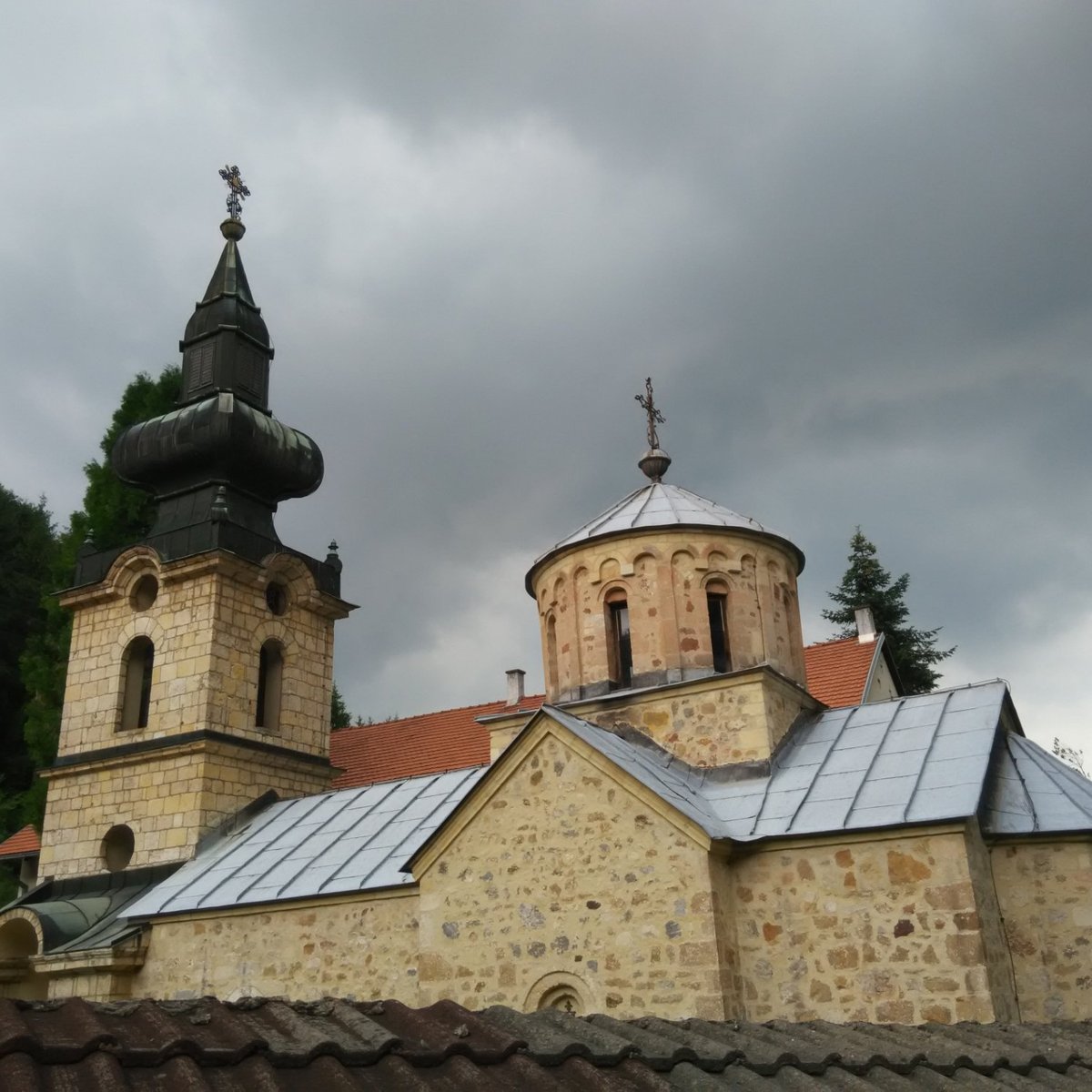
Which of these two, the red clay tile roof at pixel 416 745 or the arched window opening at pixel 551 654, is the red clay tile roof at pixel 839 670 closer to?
the red clay tile roof at pixel 416 745

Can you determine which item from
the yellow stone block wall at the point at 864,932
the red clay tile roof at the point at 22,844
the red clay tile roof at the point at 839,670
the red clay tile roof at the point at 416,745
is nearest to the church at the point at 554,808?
the yellow stone block wall at the point at 864,932

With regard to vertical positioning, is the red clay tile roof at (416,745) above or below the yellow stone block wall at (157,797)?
above

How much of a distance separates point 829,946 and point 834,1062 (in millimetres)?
4270

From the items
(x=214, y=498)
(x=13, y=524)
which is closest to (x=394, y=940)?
(x=214, y=498)

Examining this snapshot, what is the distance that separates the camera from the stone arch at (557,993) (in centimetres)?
895

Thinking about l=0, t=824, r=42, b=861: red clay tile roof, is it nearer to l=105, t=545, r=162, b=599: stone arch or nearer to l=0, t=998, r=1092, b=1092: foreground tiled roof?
l=105, t=545, r=162, b=599: stone arch

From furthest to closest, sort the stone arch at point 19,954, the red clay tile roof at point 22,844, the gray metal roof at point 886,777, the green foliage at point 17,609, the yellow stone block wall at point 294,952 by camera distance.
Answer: the green foliage at point 17,609
the red clay tile roof at point 22,844
the stone arch at point 19,954
the yellow stone block wall at point 294,952
the gray metal roof at point 886,777

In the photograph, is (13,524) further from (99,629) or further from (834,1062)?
(834,1062)

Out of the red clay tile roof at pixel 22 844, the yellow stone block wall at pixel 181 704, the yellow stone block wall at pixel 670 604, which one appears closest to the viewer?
the yellow stone block wall at pixel 670 604

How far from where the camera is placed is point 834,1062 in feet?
14.7

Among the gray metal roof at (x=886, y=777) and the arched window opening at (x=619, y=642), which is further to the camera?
the arched window opening at (x=619, y=642)

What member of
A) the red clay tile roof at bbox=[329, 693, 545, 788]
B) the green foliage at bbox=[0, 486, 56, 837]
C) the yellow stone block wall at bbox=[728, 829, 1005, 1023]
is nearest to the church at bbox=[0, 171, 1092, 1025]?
the yellow stone block wall at bbox=[728, 829, 1005, 1023]

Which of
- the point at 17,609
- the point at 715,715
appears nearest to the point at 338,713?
the point at 17,609

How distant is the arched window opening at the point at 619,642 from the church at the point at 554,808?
4 centimetres
